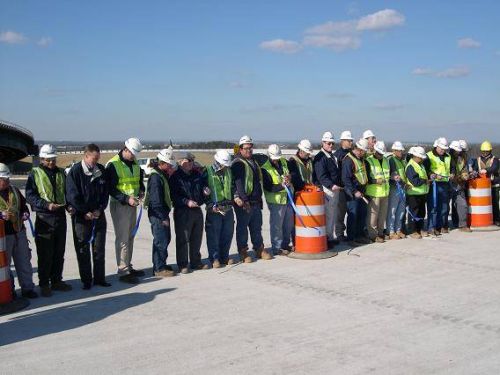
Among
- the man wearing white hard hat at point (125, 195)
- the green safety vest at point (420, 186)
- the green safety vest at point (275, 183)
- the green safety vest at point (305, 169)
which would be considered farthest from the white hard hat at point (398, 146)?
the man wearing white hard hat at point (125, 195)

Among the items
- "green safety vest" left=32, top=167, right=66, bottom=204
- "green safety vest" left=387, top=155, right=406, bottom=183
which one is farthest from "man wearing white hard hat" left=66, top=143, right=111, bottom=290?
"green safety vest" left=387, top=155, right=406, bottom=183

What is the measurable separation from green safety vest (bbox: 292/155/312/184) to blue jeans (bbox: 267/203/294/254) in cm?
75

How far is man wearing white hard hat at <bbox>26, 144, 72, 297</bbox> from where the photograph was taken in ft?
24.9

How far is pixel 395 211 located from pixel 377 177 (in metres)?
1.00

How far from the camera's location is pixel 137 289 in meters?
7.83

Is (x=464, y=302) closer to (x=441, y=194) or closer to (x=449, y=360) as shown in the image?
(x=449, y=360)

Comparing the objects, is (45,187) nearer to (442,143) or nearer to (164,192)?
(164,192)

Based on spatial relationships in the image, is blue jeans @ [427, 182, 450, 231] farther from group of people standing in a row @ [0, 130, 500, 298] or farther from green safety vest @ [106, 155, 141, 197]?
green safety vest @ [106, 155, 141, 197]

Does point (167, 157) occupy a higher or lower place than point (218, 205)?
higher

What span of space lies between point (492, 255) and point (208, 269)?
16.6 ft

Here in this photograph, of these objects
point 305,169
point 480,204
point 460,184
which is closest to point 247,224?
point 305,169

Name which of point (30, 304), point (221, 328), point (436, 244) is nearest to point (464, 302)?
point (221, 328)

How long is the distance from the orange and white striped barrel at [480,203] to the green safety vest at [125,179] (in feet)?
25.8

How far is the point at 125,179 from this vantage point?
8242 millimetres
